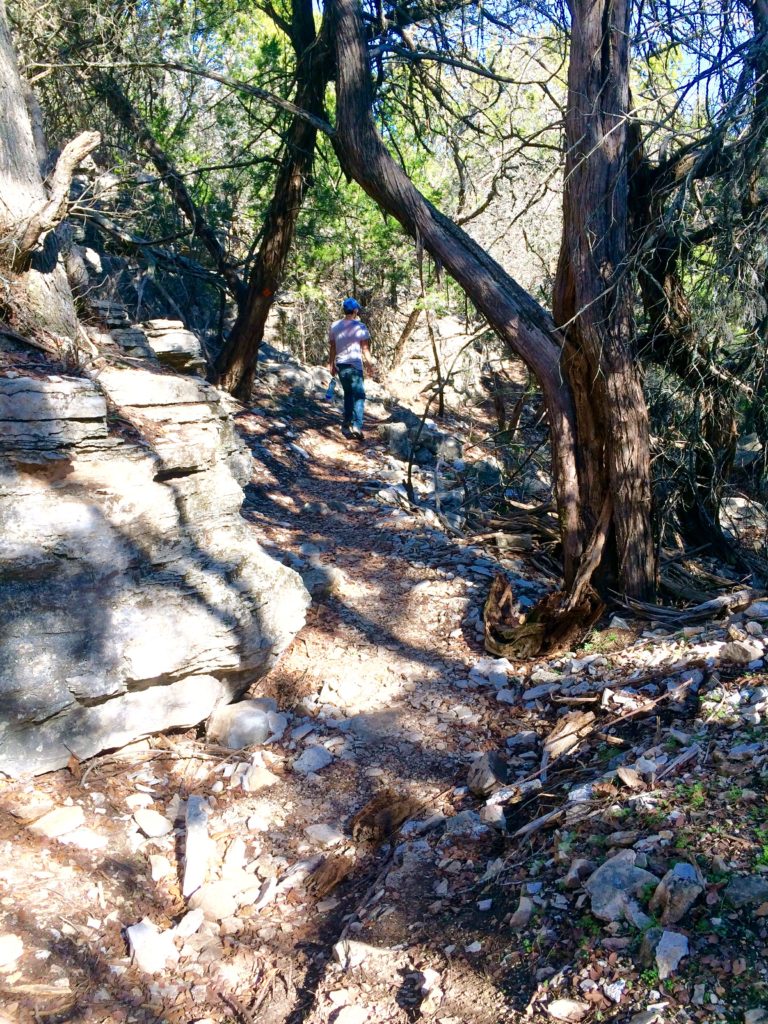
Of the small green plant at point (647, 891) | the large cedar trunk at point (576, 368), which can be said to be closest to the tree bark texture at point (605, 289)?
the large cedar trunk at point (576, 368)

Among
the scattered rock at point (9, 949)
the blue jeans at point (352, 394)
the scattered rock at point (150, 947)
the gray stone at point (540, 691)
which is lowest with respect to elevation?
the scattered rock at point (150, 947)

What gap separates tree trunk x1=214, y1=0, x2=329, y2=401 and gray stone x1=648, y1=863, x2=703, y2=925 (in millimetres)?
7034

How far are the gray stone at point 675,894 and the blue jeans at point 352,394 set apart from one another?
8311mm

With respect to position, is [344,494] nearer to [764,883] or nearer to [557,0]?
[557,0]

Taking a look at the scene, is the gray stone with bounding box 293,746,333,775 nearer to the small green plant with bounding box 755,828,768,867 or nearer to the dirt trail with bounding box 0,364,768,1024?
the dirt trail with bounding box 0,364,768,1024

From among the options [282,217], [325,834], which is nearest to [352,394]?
[282,217]

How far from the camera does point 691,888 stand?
269 centimetres

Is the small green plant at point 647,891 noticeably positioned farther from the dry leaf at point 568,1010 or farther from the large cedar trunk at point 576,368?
the large cedar trunk at point 576,368

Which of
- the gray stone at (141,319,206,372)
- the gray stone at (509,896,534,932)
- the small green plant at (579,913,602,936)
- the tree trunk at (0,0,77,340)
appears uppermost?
the tree trunk at (0,0,77,340)

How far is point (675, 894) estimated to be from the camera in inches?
106

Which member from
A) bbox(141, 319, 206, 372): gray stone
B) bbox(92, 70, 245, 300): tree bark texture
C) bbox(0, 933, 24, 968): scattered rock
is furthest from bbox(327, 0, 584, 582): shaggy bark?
bbox(0, 933, 24, 968): scattered rock

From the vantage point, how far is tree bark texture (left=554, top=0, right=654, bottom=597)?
17.6 ft

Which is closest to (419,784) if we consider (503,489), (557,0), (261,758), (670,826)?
(261,758)

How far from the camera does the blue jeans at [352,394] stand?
34.5 ft
